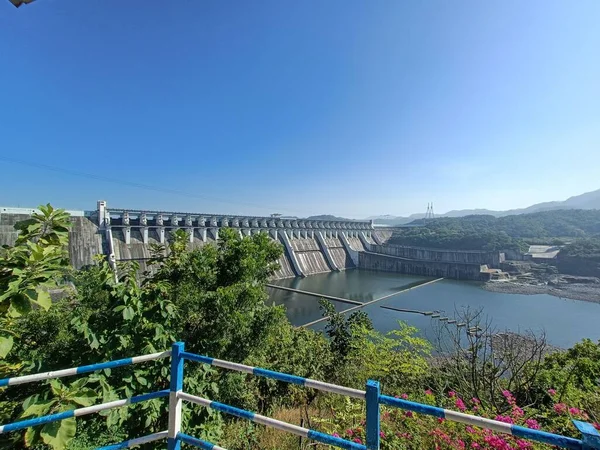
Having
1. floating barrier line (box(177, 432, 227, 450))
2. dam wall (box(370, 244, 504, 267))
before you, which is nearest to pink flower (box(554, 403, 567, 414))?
floating barrier line (box(177, 432, 227, 450))

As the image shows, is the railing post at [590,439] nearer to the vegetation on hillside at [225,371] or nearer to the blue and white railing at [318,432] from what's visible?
the blue and white railing at [318,432]

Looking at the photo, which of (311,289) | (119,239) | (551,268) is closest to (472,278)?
(551,268)

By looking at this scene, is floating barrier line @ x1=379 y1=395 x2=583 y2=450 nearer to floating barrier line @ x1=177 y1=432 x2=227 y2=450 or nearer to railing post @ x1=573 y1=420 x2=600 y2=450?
railing post @ x1=573 y1=420 x2=600 y2=450

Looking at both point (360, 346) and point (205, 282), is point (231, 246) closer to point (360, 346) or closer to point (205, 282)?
point (205, 282)

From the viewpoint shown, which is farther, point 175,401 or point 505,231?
point 505,231

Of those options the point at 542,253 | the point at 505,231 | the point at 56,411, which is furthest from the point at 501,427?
the point at 505,231

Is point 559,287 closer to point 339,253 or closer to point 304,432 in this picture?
point 339,253
